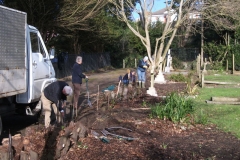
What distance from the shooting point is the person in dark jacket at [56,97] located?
7.71m

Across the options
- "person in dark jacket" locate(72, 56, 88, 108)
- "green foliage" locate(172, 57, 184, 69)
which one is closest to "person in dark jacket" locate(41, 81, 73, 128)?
"person in dark jacket" locate(72, 56, 88, 108)

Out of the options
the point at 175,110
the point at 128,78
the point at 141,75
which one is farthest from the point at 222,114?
the point at 141,75

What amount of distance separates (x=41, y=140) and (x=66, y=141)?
22.3 inches

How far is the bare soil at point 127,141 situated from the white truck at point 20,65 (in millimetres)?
1289

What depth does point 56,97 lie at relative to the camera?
25.8 ft

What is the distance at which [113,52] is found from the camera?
4156 centimetres

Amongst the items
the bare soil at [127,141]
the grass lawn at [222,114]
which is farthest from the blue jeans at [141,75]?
the bare soil at [127,141]

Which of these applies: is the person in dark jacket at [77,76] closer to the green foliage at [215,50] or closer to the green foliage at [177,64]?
the green foliage at [177,64]

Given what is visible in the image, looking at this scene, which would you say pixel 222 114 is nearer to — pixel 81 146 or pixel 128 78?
pixel 128 78

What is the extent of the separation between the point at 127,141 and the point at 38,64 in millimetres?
3485

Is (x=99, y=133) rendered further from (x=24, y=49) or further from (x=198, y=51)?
(x=198, y=51)

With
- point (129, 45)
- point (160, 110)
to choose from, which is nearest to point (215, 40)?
point (129, 45)

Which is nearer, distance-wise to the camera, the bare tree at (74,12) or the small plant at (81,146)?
the small plant at (81,146)

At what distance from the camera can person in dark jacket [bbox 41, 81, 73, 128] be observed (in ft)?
25.3
